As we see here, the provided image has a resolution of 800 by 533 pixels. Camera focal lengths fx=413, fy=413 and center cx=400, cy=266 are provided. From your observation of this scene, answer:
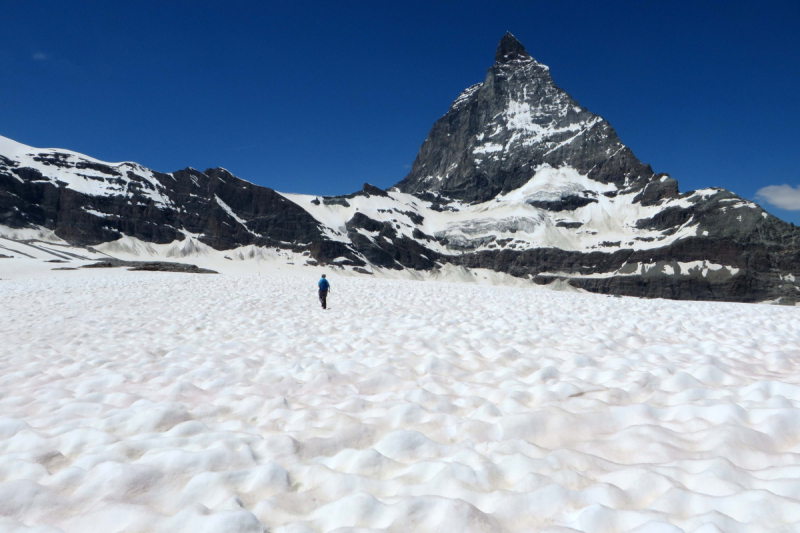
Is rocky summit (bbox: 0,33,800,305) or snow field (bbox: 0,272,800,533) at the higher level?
rocky summit (bbox: 0,33,800,305)

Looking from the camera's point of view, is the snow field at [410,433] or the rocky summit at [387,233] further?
the rocky summit at [387,233]

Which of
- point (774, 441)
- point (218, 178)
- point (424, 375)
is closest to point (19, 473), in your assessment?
point (424, 375)

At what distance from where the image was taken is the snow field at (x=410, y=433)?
2889 mm

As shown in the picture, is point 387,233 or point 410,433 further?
point 387,233

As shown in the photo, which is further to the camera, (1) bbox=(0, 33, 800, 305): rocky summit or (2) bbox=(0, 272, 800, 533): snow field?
(1) bbox=(0, 33, 800, 305): rocky summit

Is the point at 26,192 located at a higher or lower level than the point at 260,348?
higher

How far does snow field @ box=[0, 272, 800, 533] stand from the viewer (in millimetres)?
2889

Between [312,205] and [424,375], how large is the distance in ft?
645

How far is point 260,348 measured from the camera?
8.70m

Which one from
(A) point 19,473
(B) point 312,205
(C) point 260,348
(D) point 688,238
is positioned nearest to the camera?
(A) point 19,473

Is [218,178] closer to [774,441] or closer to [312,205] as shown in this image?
[312,205]

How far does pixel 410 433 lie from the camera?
4.12 meters

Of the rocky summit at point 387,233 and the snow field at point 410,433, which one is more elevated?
the rocky summit at point 387,233

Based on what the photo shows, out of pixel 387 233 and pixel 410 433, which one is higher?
pixel 387 233
